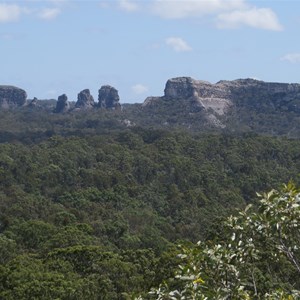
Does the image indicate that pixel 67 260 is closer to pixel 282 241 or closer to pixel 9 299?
pixel 9 299

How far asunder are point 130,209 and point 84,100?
433 feet

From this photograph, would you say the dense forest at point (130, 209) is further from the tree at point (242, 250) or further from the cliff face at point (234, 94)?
the cliff face at point (234, 94)

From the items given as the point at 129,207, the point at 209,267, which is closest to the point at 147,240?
the point at 129,207

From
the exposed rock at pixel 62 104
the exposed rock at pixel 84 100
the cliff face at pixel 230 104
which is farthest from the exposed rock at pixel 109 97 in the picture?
the cliff face at pixel 230 104

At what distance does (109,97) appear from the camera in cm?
18312

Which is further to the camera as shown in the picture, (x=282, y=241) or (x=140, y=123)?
(x=140, y=123)

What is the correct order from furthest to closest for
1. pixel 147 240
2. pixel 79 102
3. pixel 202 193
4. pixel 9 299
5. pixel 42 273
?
1. pixel 79 102
2. pixel 202 193
3. pixel 147 240
4. pixel 42 273
5. pixel 9 299

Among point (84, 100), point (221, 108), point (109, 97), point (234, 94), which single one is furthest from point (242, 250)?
point (84, 100)

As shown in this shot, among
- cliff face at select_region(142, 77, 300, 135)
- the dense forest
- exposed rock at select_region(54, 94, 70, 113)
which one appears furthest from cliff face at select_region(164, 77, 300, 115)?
the dense forest

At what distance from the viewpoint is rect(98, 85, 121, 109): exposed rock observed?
182 meters

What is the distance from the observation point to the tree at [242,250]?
762cm

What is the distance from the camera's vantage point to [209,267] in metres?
8.14

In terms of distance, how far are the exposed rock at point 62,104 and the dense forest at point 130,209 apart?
232 feet

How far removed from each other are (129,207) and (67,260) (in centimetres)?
2976
